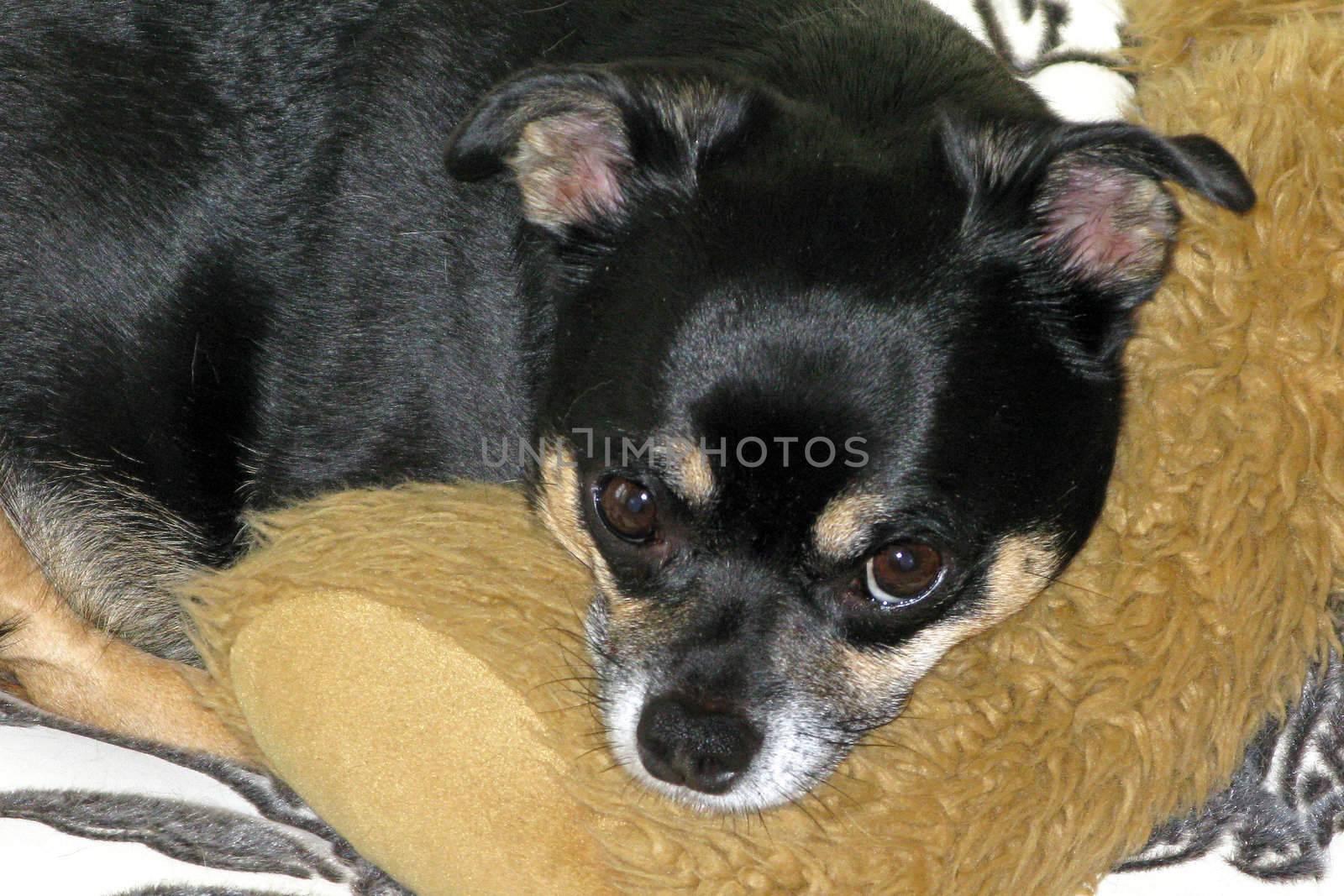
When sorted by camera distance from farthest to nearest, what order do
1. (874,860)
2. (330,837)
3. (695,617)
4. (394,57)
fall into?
1. (394,57)
2. (330,837)
3. (695,617)
4. (874,860)

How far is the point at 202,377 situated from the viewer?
118 inches

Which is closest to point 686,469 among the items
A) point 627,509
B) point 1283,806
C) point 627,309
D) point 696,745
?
point 627,509

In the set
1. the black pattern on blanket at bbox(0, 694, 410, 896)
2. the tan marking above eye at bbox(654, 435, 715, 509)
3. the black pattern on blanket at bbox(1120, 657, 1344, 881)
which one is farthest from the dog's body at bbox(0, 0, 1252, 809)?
the black pattern on blanket at bbox(0, 694, 410, 896)

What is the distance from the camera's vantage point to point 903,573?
2332 millimetres

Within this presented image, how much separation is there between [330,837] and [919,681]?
3.61 feet

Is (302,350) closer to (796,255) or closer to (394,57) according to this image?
(394,57)

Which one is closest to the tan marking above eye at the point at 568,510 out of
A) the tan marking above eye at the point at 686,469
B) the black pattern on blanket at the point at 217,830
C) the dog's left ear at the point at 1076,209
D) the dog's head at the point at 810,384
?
the dog's head at the point at 810,384

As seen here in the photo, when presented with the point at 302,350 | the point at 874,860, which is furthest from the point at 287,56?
the point at 874,860

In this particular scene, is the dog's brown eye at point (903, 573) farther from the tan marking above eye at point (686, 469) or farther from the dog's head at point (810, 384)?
the tan marking above eye at point (686, 469)

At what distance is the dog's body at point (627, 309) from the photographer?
7.41ft

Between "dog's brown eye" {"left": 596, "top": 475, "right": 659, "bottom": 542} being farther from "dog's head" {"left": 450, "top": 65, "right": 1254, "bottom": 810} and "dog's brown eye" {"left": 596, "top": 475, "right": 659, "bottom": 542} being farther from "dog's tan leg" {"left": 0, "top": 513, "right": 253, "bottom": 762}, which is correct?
"dog's tan leg" {"left": 0, "top": 513, "right": 253, "bottom": 762}

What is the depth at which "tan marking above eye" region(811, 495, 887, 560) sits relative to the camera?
7.32ft

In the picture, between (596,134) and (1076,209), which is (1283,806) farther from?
(596,134)

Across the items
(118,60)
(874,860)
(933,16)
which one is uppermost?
(933,16)
